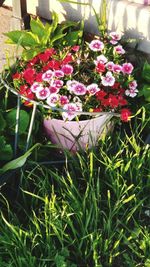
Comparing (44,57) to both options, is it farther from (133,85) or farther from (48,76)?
(133,85)

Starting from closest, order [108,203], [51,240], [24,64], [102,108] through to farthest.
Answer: [51,240], [108,203], [102,108], [24,64]

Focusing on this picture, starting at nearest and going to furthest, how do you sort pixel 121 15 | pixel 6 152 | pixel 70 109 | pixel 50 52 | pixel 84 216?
pixel 84 216
pixel 70 109
pixel 6 152
pixel 50 52
pixel 121 15

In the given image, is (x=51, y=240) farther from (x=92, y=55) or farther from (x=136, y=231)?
(x=92, y=55)

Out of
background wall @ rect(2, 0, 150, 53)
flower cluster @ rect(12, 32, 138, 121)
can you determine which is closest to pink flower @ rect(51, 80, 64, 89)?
flower cluster @ rect(12, 32, 138, 121)

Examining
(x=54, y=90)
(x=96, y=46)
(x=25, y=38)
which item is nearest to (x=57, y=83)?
(x=54, y=90)

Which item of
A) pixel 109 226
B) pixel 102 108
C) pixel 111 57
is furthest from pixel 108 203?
→ pixel 111 57

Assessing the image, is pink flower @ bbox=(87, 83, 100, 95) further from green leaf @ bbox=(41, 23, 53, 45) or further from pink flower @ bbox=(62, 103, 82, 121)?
green leaf @ bbox=(41, 23, 53, 45)

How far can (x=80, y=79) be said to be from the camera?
9.22 ft

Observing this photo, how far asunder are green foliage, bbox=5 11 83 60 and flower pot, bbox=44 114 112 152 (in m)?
0.47

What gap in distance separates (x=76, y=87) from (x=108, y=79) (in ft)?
0.66

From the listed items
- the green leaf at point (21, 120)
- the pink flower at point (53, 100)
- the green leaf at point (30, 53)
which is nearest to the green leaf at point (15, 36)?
the green leaf at point (30, 53)

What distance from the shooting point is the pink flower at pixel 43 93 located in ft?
8.63

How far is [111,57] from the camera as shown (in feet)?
9.84

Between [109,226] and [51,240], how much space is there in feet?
0.95
